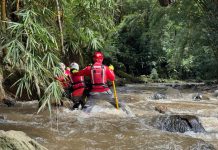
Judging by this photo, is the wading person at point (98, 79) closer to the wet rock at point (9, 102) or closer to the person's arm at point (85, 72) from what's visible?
the person's arm at point (85, 72)

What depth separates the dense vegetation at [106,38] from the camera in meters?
5.53

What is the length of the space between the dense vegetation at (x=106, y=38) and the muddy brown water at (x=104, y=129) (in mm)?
673

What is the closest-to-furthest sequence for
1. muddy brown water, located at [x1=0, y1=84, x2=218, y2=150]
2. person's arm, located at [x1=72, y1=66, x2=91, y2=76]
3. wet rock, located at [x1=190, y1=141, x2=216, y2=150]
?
wet rock, located at [x1=190, y1=141, x2=216, y2=150] < muddy brown water, located at [x1=0, y1=84, x2=218, y2=150] < person's arm, located at [x1=72, y1=66, x2=91, y2=76]

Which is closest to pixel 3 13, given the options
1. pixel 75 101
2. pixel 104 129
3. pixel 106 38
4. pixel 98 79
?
pixel 104 129

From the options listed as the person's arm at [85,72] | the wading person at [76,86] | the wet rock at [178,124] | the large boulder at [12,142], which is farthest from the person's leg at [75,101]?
the large boulder at [12,142]

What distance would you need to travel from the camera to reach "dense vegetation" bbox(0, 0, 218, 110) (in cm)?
553

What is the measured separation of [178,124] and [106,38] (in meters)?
13.3

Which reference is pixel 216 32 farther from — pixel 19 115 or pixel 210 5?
pixel 19 115

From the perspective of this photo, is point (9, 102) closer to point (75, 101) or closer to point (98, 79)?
point (75, 101)

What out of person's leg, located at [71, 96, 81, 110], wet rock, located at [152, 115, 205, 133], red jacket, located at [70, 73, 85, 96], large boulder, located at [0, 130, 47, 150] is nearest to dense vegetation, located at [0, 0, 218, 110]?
red jacket, located at [70, 73, 85, 96]

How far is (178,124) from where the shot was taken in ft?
23.6

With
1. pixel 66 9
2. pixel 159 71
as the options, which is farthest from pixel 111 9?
pixel 159 71

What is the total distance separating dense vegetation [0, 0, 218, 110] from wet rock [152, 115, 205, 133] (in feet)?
5.93

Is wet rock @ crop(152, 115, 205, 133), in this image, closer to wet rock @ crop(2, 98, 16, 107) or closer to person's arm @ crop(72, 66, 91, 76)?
person's arm @ crop(72, 66, 91, 76)
